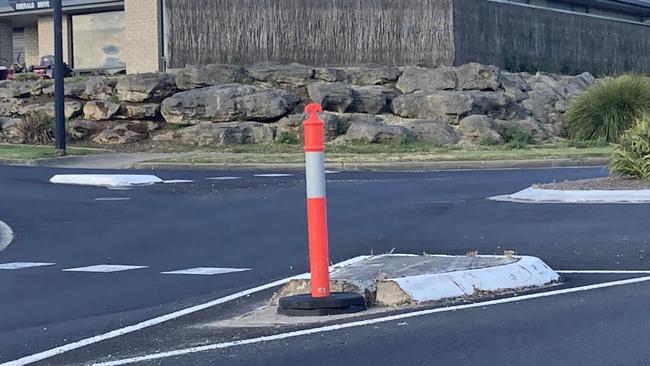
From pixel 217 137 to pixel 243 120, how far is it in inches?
50.8

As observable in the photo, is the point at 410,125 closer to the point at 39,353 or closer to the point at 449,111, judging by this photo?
the point at 449,111

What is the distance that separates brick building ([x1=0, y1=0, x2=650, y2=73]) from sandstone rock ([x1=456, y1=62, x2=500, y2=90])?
1279mm

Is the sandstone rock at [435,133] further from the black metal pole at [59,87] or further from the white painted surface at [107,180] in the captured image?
the white painted surface at [107,180]

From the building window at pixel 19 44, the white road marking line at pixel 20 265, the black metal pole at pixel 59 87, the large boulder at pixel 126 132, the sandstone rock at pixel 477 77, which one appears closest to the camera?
the white road marking line at pixel 20 265

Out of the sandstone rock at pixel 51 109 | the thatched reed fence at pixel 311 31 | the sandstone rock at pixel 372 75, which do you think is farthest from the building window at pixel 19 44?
the sandstone rock at pixel 372 75

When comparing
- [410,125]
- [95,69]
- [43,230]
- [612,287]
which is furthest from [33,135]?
[612,287]

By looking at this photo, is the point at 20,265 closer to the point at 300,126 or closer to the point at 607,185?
the point at 607,185

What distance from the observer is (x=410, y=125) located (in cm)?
3092

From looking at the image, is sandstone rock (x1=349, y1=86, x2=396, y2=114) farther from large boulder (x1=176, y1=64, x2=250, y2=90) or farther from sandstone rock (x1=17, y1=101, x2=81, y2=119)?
sandstone rock (x1=17, y1=101, x2=81, y2=119)

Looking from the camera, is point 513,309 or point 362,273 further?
point 362,273

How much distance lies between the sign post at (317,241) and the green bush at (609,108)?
2512cm

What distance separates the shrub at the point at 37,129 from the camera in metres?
31.3

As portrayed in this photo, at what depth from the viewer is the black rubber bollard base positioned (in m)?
7.80

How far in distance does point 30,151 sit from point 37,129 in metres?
3.26
